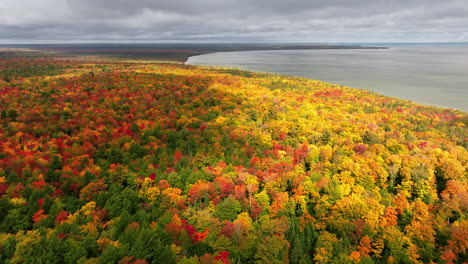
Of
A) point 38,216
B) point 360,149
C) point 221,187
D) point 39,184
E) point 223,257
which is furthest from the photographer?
point 360,149

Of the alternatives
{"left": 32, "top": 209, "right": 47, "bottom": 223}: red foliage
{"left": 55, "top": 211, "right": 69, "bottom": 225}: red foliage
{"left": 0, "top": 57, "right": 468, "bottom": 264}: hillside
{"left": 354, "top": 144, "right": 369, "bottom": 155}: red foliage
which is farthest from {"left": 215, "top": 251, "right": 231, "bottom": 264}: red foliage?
{"left": 354, "top": 144, "right": 369, "bottom": 155}: red foliage

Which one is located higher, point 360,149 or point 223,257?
point 360,149

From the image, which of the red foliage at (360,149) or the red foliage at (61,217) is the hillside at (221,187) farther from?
the red foliage at (360,149)

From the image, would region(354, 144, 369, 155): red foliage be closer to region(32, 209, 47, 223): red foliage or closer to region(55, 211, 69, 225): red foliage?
region(55, 211, 69, 225): red foliage

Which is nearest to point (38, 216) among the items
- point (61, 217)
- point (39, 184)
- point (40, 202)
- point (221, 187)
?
point (40, 202)

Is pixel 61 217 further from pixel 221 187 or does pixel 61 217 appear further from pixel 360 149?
pixel 360 149

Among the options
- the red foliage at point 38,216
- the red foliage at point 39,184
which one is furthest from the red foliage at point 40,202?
the red foliage at point 39,184

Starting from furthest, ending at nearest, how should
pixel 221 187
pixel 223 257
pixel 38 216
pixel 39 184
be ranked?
1. pixel 221 187
2. pixel 39 184
3. pixel 38 216
4. pixel 223 257

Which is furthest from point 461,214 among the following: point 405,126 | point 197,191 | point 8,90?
point 8,90

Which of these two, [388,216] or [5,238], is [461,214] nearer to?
[388,216]
